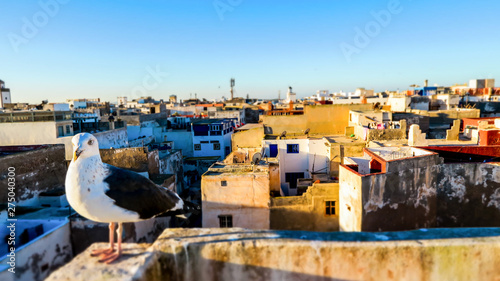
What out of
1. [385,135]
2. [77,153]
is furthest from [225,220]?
[385,135]

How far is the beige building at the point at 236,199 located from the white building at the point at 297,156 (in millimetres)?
6848

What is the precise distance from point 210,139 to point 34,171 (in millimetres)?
18924

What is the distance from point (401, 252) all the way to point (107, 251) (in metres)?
3.72

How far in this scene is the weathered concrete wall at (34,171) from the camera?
12.8 meters

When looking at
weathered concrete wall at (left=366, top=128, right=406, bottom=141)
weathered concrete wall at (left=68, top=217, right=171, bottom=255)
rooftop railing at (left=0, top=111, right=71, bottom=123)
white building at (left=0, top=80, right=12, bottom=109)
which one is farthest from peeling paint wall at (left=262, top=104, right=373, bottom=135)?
white building at (left=0, top=80, right=12, bottom=109)

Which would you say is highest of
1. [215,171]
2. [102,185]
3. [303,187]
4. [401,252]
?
[102,185]

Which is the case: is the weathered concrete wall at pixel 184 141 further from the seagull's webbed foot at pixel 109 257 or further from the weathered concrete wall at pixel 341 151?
the seagull's webbed foot at pixel 109 257

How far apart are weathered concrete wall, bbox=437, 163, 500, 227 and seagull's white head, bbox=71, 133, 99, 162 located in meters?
12.9

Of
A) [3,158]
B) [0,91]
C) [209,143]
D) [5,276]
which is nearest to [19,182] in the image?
[3,158]

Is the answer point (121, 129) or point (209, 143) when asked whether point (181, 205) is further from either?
point (209, 143)

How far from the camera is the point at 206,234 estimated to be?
419cm

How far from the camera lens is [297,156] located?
21.8 metres

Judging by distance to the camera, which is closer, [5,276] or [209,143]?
[5,276]

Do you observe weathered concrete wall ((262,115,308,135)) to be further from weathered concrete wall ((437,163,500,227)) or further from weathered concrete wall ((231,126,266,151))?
weathered concrete wall ((437,163,500,227))
